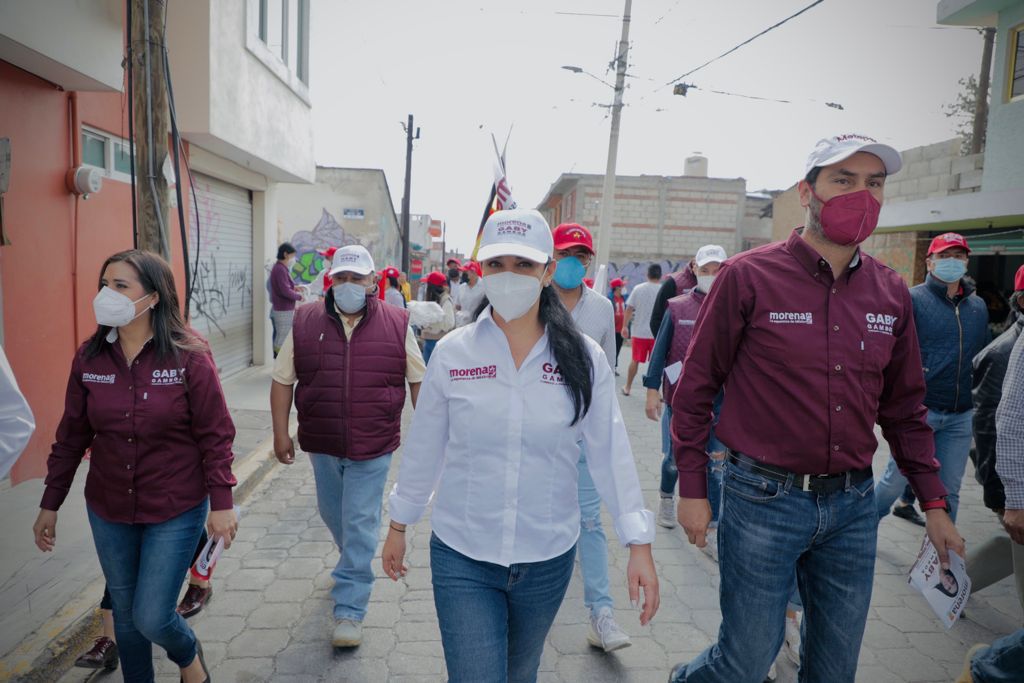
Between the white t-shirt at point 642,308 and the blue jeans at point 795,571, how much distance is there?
334 inches

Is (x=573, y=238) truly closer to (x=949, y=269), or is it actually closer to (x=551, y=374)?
(x=551, y=374)

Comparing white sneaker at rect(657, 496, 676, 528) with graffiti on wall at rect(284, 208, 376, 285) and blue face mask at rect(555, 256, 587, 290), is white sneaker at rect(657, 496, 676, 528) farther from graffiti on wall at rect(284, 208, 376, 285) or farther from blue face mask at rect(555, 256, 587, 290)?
graffiti on wall at rect(284, 208, 376, 285)

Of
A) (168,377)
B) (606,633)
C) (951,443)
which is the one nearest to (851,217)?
(606,633)

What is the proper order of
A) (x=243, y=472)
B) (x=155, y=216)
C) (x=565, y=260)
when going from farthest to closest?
1. (x=243, y=472)
2. (x=155, y=216)
3. (x=565, y=260)

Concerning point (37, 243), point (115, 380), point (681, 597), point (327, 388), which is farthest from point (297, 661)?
point (37, 243)

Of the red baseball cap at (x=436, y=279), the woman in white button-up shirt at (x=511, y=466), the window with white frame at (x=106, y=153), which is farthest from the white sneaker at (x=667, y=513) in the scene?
the red baseball cap at (x=436, y=279)

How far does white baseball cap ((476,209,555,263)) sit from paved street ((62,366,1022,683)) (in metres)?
2.17

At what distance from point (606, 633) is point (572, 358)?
1.92m

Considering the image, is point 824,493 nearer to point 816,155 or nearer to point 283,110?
point 816,155

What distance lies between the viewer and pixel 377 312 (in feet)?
13.3

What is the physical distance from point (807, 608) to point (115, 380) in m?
2.80

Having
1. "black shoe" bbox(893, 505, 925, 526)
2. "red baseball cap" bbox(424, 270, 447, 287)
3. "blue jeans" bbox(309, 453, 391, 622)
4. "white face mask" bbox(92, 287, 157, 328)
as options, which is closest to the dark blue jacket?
"black shoe" bbox(893, 505, 925, 526)

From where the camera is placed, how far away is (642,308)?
440 inches

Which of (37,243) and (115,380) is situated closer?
(115,380)
